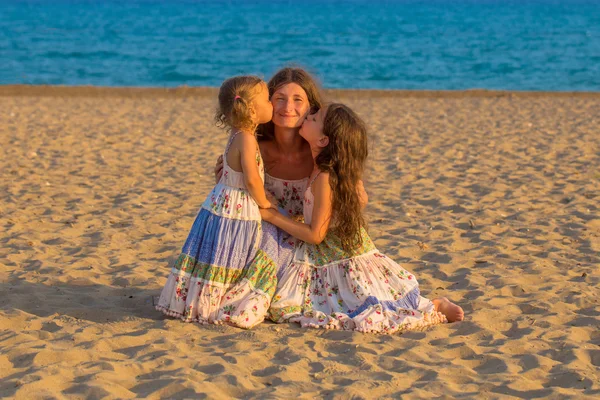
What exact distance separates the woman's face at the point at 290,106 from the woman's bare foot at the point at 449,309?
1223 mm

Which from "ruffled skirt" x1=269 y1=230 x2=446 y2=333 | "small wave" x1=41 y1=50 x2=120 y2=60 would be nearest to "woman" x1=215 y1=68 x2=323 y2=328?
"ruffled skirt" x1=269 y1=230 x2=446 y2=333

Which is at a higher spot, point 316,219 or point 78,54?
point 78,54

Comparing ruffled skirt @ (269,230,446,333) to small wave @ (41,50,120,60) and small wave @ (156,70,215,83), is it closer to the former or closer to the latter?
small wave @ (156,70,215,83)

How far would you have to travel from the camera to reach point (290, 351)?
367cm

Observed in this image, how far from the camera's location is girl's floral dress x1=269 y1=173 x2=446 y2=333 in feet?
13.4

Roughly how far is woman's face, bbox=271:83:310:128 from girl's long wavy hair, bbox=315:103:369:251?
0.19 metres

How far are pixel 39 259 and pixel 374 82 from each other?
18.1m

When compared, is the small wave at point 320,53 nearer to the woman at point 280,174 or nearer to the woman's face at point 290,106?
the woman at point 280,174

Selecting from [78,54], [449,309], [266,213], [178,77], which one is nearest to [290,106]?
[266,213]

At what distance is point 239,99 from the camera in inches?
159

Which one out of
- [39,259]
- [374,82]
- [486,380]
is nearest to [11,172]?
[39,259]

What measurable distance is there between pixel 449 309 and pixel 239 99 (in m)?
1.57

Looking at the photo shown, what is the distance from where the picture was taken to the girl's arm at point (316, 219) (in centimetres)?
412

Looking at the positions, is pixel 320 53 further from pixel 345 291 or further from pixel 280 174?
pixel 345 291
